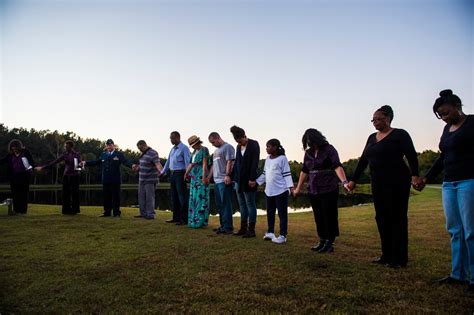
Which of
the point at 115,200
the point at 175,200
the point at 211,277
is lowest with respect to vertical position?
the point at 211,277

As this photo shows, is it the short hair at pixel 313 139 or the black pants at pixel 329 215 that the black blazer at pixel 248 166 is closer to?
the short hair at pixel 313 139

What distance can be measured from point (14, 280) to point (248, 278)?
2.65 meters

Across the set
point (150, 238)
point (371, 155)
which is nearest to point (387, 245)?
point (371, 155)

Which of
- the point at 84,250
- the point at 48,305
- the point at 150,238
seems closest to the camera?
the point at 48,305

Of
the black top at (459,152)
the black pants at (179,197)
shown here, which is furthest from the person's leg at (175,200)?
the black top at (459,152)

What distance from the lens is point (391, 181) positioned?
452 cm

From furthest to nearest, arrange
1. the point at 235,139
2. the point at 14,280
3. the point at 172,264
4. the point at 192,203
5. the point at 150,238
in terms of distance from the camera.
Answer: the point at 192,203 < the point at 235,139 < the point at 150,238 < the point at 172,264 < the point at 14,280

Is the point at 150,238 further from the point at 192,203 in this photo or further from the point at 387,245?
the point at 387,245

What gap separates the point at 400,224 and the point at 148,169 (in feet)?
25.0

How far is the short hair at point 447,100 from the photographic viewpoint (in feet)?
12.4

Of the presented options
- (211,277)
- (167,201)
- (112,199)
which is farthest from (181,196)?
(167,201)

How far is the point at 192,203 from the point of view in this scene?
8.48 meters

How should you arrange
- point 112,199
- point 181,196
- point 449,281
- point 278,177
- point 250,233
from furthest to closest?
point 112,199 → point 181,196 → point 250,233 → point 278,177 → point 449,281

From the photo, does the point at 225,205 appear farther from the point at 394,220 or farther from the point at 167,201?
the point at 167,201
